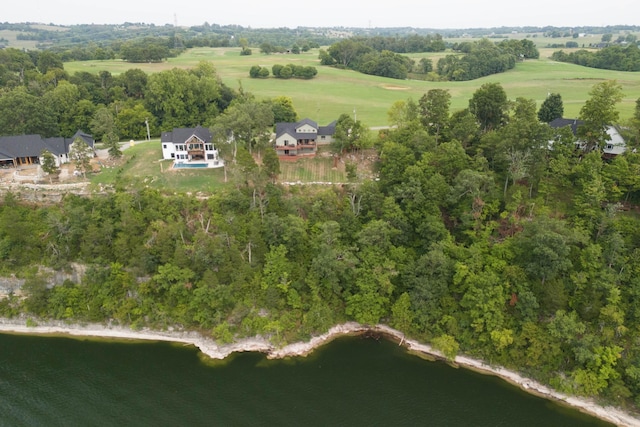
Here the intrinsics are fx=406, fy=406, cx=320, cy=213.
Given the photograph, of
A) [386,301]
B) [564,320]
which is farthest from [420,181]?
[564,320]

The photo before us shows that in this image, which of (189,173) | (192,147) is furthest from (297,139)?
(189,173)

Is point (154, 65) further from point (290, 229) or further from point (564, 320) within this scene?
point (564, 320)

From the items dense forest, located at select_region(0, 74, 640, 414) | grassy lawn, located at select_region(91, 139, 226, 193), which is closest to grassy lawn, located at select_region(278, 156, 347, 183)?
dense forest, located at select_region(0, 74, 640, 414)

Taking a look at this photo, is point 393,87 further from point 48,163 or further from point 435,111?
point 48,163

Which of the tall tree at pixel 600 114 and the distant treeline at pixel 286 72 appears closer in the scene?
the tall tree at pixel 600 114

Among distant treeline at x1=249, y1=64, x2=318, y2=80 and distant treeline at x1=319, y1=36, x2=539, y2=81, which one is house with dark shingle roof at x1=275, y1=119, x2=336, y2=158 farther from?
distant treeline at x1=319, y1=36, x2=539, y2=81

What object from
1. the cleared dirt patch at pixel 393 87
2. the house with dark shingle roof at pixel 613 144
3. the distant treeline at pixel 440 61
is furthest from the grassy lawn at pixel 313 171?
the distant treeline at pixel 440 61

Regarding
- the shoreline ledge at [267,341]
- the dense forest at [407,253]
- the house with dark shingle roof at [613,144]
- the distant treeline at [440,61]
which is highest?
the distant treeline at [440,61]

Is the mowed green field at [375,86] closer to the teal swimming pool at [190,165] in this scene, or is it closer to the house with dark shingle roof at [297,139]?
the house with dark shingle roof at [297,139]
